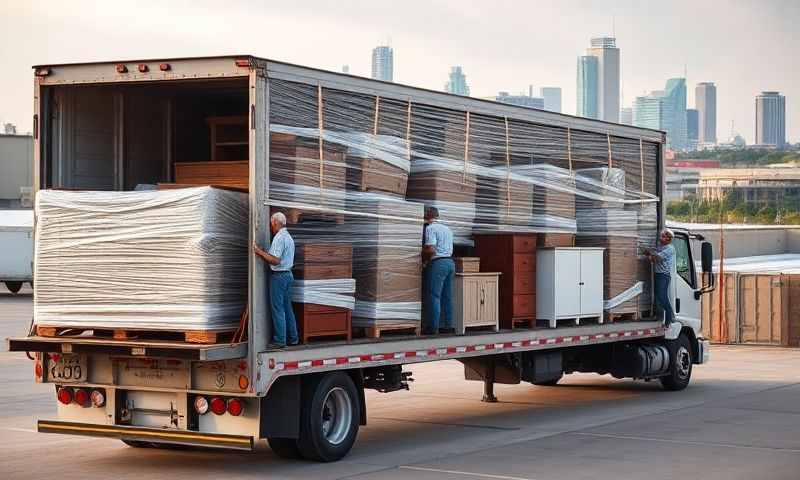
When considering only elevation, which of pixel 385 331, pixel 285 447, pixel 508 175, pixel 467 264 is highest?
pixel 508 175

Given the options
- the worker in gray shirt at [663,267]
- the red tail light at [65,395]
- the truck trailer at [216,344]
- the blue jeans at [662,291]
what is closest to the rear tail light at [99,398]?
the truck trailer at [216,344]

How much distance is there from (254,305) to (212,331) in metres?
0.41

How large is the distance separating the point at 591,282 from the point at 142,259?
21.3 ft

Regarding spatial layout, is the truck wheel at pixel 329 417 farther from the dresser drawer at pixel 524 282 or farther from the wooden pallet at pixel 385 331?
the dresser drawer at pixel 524 282

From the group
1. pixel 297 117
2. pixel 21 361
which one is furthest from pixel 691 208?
pixel 297 117

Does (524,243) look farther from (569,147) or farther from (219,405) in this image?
(219,405)

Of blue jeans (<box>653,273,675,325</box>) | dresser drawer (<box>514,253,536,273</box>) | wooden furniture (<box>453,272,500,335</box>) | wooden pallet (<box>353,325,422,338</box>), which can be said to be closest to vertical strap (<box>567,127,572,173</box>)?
dresser drawer (<box>514,253,536,273</box>)

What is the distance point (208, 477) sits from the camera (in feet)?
36.2

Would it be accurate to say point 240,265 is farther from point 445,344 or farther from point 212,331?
point 445,344

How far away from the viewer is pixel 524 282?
14.5 metres

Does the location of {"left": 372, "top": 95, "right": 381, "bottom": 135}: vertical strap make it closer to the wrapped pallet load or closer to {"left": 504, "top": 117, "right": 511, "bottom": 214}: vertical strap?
the wrapped pallet load

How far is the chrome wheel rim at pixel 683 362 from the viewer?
18.4 metres

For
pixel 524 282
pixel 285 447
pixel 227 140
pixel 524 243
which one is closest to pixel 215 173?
pixel 227 140

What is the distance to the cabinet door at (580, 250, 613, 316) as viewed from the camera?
15469 millimetres
